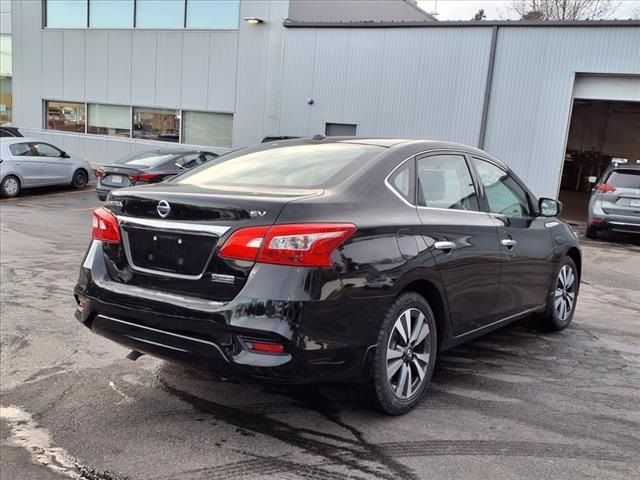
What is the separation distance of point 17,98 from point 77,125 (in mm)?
3276

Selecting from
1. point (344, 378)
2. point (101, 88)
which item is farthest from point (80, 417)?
point (101, 88)

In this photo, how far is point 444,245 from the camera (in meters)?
3.75

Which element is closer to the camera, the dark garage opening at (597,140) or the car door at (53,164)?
the car door at (53,164)

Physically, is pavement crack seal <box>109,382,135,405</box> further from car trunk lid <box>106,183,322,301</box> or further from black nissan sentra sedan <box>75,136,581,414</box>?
car trunk lid <box>106,183,322,301</box>

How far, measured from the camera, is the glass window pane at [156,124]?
2034 cm

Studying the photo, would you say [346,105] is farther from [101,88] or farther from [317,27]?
[101,88]

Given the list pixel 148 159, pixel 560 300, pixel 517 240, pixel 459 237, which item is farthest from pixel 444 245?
pixel 148 159

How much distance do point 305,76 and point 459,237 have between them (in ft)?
47.3

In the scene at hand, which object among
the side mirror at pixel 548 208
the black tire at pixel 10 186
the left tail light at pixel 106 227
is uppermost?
the side mirror at pixel 548 208

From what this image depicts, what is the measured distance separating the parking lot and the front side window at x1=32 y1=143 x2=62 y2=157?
11592 millimetres

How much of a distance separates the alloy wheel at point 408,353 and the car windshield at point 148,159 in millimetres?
10223

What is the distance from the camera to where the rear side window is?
15.0 m

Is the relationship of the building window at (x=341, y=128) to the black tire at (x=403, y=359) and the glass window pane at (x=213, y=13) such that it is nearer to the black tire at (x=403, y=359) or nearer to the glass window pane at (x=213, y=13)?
the glass window pane at (x=213, y=13)

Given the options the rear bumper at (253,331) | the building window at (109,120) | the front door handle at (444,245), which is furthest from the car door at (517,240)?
the building window at (109,120)
